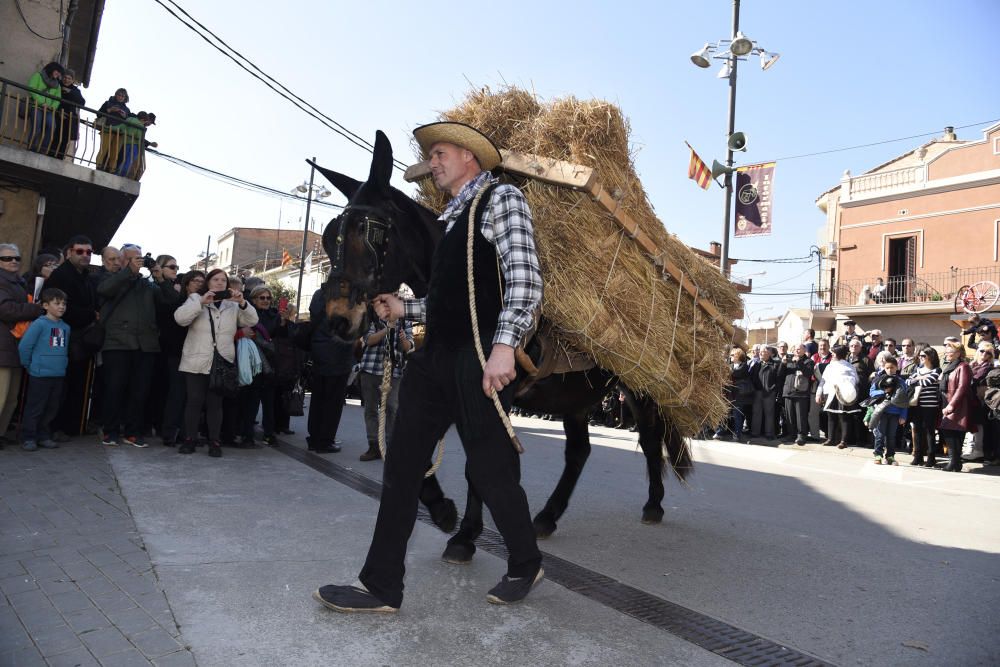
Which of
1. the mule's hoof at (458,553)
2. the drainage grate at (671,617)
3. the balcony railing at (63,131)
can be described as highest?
the balcony railing at (63,131)

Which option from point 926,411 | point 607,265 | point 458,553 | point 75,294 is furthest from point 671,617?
point 926,411

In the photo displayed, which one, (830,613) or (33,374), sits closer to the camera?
(830,613)

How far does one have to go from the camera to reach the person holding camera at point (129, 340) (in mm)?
7262

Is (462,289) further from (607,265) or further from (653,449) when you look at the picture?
(653,449)

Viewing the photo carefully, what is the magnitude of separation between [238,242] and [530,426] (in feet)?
212

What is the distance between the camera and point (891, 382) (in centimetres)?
1053

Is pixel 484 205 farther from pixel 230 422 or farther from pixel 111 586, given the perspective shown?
pixel 230 422

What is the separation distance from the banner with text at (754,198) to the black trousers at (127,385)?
39.3 feet

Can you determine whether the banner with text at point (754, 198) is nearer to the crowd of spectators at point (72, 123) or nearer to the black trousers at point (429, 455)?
the crowd of spectators at point (72, 123)

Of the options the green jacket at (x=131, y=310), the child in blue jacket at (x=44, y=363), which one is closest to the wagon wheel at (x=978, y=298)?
the green jacket at (x=131, y=310)

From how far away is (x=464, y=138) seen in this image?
323 cm

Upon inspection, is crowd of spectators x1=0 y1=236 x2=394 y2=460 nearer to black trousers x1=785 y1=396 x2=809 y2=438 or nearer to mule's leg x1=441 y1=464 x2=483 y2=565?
mule's leg x1=441 y1=464 x2=483 y2=565

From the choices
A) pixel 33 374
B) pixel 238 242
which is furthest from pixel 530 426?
pixel 238 242

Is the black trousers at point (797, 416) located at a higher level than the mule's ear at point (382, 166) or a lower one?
lower
